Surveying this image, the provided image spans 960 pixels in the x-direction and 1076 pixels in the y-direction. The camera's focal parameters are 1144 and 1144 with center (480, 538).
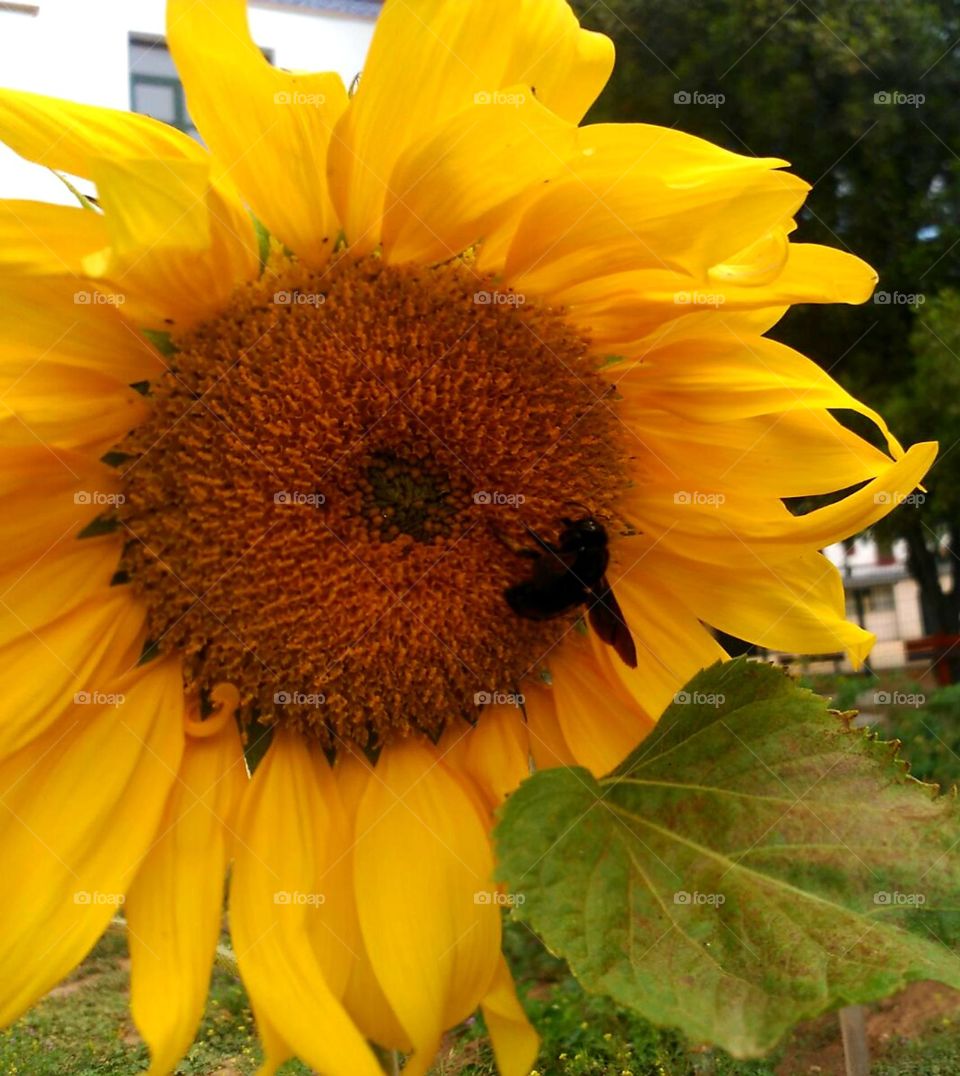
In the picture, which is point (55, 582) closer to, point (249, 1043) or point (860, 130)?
point (249, 1043)

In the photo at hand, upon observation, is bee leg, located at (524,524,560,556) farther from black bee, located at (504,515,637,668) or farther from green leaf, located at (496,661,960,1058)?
green leaf, located at (496,661,960,1058)

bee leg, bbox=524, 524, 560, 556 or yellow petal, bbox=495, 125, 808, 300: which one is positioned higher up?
yellow petal, bbox=495, 125, 808, 300

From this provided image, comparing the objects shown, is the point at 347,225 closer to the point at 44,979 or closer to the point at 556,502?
the point at 556,502
